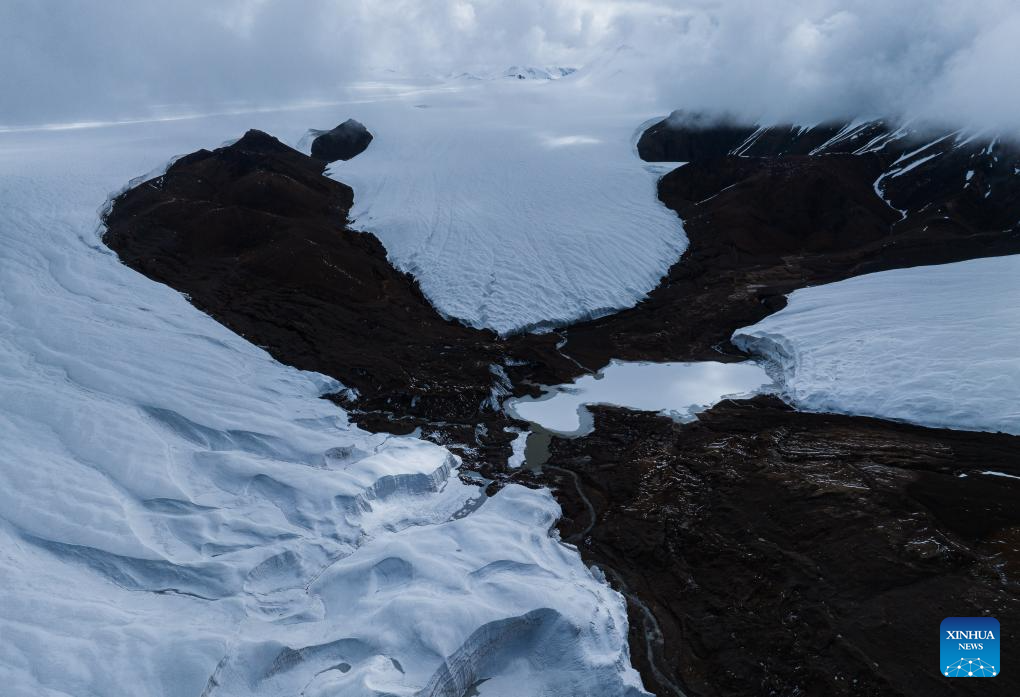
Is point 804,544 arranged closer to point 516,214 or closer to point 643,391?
point 643,391

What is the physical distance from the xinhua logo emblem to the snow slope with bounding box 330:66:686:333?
13.0 meters

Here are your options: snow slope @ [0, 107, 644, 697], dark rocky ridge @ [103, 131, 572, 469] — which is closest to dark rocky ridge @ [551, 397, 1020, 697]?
snow slope @ [0, 107, 644, 697]

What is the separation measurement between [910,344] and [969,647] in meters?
8.66

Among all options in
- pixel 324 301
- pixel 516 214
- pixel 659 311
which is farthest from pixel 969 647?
pixel 516 214

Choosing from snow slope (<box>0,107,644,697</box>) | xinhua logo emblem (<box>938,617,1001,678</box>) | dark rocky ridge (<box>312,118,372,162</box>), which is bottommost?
xinhua logo emblem (<box>938,617,1001,678</box>)

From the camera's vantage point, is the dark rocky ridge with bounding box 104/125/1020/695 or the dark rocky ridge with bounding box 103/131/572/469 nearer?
the dark rocky ridge with bounding box 104/125/1020/695

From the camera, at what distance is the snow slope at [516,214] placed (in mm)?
20828

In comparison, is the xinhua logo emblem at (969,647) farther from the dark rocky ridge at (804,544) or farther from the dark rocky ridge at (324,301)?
the dark rocky ridge at (324,301)

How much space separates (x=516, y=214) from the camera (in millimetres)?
25781

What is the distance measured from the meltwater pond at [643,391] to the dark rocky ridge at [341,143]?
2672 cm

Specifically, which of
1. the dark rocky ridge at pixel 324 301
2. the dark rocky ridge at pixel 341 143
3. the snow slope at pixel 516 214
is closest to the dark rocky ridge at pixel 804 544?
the dark rocky ridge at pixel 324 301

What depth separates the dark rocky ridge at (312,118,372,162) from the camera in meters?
38.2

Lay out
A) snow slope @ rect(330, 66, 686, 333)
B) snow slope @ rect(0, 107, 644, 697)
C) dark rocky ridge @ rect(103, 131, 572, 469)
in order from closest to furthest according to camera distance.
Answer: snow slope @ rect(0, 107, 644, 697) → dark rocky ridge @ rect(103, 131, 572, 469) → snow slope @ rect(330, 66, 686, 333)

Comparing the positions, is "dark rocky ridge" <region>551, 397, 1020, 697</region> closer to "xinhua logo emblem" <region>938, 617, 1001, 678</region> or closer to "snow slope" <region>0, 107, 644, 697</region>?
"xinhua logo emblem" <region>938, 617, 1001, 678</region>
